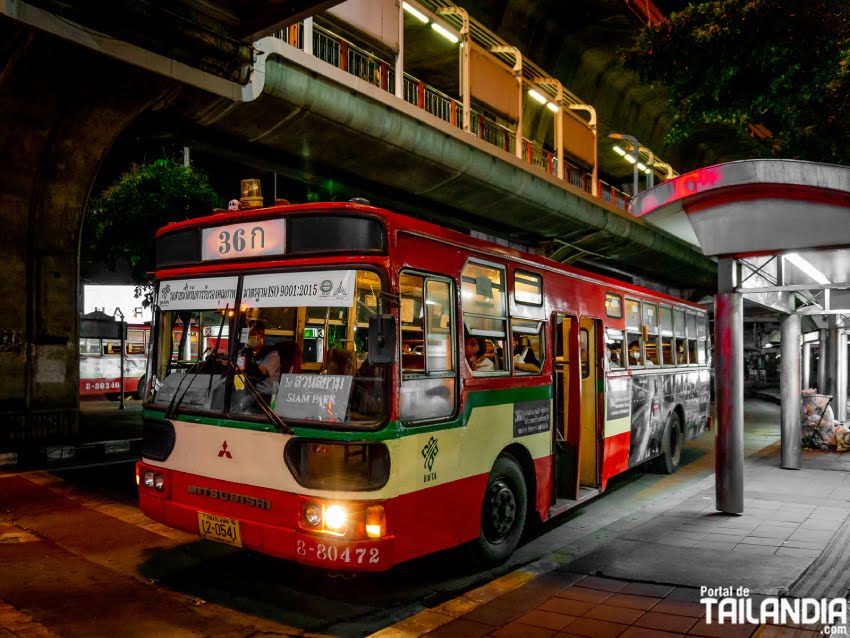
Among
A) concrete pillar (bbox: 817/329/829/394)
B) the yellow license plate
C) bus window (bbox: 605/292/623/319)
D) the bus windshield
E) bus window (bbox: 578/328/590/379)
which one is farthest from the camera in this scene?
concrete pillar (bbox: 817/329/829/394)

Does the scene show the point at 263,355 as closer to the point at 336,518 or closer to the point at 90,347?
the point at 336,518

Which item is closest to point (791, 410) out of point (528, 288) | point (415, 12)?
point (528, 288)

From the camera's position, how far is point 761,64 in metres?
10.8

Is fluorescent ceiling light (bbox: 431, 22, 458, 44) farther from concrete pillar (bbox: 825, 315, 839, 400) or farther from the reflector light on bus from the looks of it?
the reflector light on bus

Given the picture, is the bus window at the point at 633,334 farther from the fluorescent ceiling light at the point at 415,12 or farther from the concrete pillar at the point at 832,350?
the fluorescent ceiling light at the point at 415,12

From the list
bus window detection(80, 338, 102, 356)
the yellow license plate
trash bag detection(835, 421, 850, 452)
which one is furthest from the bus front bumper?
bus window detection(80, 338, 102, 356)

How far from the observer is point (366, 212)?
4711 millimetres

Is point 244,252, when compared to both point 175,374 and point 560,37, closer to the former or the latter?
point 175,374

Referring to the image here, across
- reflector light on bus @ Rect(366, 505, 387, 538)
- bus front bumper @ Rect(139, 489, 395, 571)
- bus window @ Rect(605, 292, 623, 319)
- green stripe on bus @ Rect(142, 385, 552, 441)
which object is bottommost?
bus front bumper @ Rect(139, 489, 395, 571)

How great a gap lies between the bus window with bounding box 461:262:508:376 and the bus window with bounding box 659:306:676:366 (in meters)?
5.28

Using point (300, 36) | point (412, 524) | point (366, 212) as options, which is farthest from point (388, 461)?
point (300, 36)

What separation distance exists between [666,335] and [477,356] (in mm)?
6017

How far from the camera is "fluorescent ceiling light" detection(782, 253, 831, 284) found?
10.0 m

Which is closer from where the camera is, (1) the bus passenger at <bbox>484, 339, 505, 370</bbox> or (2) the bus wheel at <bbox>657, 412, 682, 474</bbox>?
(1) the bus passenger at <bbox>484, 339, 505, 370</bbox>
